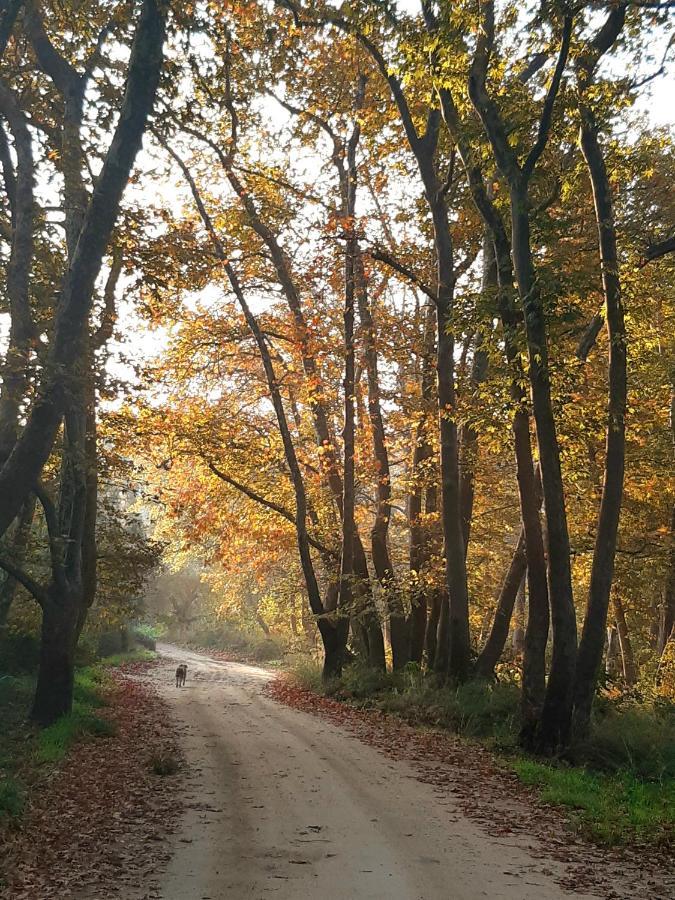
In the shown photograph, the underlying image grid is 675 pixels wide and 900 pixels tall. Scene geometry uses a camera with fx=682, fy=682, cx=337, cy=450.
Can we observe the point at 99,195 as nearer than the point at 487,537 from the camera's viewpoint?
Yes

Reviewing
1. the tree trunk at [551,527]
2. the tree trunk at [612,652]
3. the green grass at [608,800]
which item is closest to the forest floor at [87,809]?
the green grass at [608,800]

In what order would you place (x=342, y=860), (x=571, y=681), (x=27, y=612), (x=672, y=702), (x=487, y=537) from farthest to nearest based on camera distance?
1. (x=487, y=537)
2. (x=27, y=612)
3. (x=672, y=702)
4. (x=571, y=681)
5. (x=342, y=860)

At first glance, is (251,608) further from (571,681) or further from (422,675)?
(571,681)

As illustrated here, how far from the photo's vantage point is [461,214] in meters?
16.4

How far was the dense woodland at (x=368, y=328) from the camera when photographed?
10.2 metres

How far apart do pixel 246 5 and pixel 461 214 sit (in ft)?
22.5

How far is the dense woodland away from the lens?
10.2 meters

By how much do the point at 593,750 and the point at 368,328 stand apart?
11086 mm

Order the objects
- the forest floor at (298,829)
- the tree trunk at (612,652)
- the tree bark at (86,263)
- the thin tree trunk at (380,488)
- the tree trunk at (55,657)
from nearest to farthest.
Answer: the forest floor at (298,829), the tree bark at (86,263), the tree trunk at (55,657), the thin tree trunk at (380,488), the tree trunk at (612,652)

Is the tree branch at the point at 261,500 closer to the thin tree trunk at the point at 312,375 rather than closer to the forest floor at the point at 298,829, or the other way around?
the thin tree trunk at the point at 312,375

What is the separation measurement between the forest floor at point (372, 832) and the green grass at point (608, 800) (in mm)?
240

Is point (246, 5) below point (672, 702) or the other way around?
the other way around

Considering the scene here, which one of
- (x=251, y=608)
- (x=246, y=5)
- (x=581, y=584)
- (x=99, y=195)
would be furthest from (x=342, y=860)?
(x=251, y=608)

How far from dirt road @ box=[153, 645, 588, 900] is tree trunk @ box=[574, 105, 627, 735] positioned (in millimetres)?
3252
